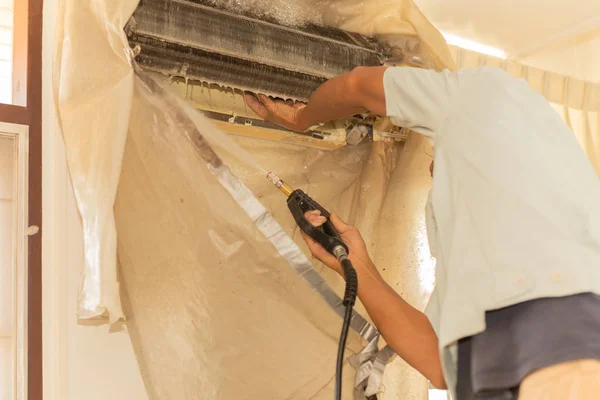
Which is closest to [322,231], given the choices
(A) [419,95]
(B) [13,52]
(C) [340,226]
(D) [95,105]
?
Answer: (C) [340,226]

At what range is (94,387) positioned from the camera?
91 cm

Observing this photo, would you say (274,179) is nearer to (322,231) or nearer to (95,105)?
(322,231)

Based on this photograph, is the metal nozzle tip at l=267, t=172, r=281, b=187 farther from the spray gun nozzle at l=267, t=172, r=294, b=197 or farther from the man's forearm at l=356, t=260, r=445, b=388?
the man's forearm at l=356, t=260, r=445, b=388

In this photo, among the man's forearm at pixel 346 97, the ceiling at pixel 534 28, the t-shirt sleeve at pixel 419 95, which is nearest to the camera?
the t-shirt sleeve at pixel 419 95

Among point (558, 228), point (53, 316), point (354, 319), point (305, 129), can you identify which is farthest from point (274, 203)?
point (558, 228)

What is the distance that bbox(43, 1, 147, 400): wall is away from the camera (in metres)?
0.89

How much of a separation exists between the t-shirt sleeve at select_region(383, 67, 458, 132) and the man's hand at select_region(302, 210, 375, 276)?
0.76 ft

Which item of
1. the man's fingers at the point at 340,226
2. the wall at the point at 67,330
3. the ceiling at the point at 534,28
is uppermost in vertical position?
the ceiling at the point at 534,28

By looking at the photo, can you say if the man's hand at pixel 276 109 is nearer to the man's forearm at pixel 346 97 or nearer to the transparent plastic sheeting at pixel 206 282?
the man's forearm at pixel 346 97

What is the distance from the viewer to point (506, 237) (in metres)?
0.64

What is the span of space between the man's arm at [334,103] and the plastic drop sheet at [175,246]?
0.40ft

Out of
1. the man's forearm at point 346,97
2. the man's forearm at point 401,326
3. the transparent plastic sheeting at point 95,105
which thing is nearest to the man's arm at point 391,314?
the man's forearm at point 401,326

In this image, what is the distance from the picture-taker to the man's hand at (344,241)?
949 millimetres

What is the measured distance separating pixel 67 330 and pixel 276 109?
0.51 meters
